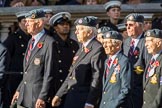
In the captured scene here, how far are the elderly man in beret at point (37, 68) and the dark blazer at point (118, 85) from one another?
0.94 m

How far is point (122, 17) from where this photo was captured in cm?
1695

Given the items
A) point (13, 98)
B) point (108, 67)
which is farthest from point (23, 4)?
point (108, 67)

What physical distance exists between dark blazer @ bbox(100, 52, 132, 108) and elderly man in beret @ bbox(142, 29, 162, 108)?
0.37 meters

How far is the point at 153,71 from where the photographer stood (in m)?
13.9

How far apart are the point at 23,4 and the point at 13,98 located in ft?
9.84

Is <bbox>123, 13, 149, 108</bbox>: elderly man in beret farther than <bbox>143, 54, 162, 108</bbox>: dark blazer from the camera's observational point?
Yes

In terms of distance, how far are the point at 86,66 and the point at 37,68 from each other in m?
0.70

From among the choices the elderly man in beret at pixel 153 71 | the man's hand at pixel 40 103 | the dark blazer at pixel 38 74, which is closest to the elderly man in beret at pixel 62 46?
the dark blazer at pixel 38 74

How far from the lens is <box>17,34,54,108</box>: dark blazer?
14.5m

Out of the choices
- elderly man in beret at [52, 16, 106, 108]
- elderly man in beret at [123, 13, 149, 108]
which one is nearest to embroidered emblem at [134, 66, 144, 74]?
elderly man in beret at [123, 13, 149, 108]

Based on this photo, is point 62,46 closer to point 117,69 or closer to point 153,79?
point 117,69

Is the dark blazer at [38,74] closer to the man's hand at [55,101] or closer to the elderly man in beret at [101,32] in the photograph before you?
the man's hand at [55,101]

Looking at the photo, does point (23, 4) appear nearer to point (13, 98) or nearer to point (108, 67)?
point (13, 98)

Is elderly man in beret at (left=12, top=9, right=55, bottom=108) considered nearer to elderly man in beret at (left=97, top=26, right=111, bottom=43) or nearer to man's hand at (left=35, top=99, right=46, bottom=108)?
man's hand at (left=35, top=99, right=46, bottom=108)
